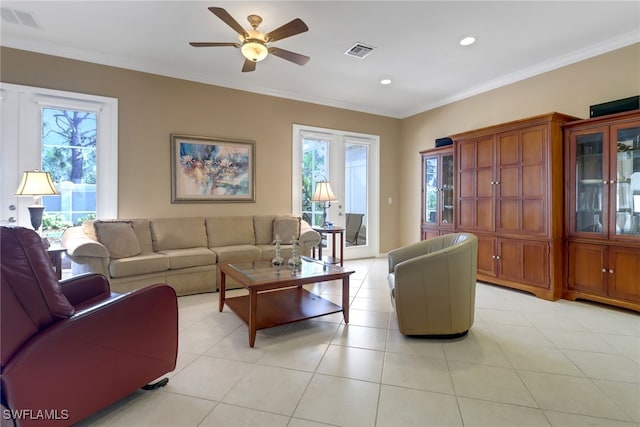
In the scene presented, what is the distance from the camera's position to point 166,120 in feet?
13.8

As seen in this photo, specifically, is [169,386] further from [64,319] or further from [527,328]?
[527,328]

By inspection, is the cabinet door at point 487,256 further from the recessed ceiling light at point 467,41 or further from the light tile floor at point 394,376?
the recessed ceiling light at point 467,41

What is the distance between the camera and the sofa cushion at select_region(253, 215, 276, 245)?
4605 mm

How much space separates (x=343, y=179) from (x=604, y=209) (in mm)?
3581

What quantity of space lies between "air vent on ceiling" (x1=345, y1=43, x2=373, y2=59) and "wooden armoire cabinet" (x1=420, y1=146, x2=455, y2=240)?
197cm

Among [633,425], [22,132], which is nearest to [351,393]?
[633,425]

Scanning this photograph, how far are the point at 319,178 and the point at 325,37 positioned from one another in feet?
8.32

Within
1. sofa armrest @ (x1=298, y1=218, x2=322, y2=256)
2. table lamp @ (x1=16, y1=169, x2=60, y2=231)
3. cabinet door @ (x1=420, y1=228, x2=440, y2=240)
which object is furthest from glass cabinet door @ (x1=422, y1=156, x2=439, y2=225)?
table lamp @ (x1=16, y1=169, x2=60, y2=231)

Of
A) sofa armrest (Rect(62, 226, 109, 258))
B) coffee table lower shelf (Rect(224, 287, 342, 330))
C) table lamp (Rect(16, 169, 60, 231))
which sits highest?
table lamp (Rect(16, 169, 60, 231))

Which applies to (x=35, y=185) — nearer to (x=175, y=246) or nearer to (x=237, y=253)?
(x=175, y=246)

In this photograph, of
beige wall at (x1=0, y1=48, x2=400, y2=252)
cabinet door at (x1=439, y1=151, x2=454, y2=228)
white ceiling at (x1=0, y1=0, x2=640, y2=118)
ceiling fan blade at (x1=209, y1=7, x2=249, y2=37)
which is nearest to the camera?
ceiling fan blade at (x1=209, y1=7, x2=249, y2=37)

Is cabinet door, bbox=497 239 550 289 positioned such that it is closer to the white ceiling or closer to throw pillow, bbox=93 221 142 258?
the white ceiling

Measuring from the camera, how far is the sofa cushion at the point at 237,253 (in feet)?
12.7

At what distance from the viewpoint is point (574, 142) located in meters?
3.47
